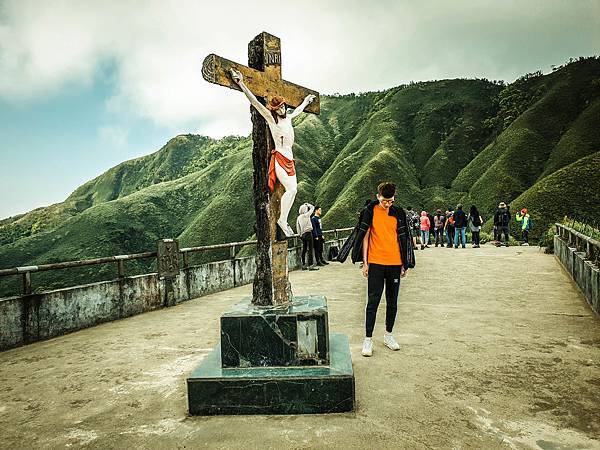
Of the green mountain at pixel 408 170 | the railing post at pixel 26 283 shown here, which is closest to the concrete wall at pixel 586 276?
the railing post at pixel 26 283

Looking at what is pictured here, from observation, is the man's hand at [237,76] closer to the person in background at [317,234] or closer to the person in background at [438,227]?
the person in background at [317,234]

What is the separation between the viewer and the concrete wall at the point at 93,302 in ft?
18.5

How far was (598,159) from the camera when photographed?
34.1 m

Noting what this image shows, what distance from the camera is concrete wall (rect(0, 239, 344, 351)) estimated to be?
5.64 meters

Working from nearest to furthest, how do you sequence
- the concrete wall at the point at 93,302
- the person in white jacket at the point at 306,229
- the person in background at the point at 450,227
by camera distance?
the concrete wall at the point at 93,302, the person in white jacket at the point at 306,229, the person in background at the point at 450,227

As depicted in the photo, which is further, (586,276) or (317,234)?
(317,234)

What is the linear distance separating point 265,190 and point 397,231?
5.48 ft

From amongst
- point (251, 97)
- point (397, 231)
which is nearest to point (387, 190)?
point (397, 231)

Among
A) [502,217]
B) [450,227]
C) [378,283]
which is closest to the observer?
[378,283]

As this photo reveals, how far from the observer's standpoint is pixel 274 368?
3.50 metres

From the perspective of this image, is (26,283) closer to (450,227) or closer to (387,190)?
(387,190)

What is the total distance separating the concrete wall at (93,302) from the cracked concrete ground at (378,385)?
24cm

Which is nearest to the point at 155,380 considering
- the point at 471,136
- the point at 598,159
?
the point at 598,159

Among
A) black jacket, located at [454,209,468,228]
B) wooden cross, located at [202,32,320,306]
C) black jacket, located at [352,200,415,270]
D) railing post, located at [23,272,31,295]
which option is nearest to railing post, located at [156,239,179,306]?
railing post, located at [23,272,31,295]
